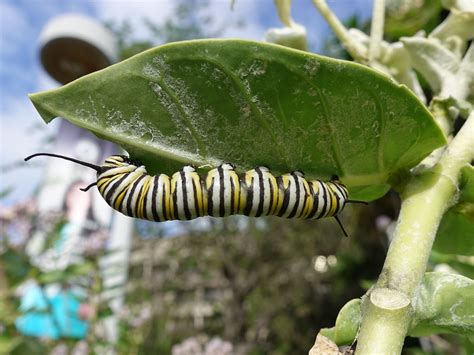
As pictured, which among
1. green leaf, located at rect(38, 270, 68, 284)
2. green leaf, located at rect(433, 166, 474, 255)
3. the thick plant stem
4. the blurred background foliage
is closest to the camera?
the thick plant stem

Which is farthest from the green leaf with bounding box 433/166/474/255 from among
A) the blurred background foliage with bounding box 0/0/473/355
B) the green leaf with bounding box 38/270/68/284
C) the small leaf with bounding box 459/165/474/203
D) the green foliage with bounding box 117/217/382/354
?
the green foliage with bounding box 117/217/382/354

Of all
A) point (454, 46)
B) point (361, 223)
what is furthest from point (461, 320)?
point (361, 223)

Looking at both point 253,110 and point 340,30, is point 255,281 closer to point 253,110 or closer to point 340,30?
point 340,30

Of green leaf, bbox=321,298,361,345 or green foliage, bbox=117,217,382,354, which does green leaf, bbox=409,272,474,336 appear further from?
green foliage, bbox=117,217,382,354

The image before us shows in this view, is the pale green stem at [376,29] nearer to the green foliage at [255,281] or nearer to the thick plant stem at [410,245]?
the thick plant stem at [410,245]

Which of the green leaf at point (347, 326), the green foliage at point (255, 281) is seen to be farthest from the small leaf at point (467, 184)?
the green foliage at point (255, 281)
